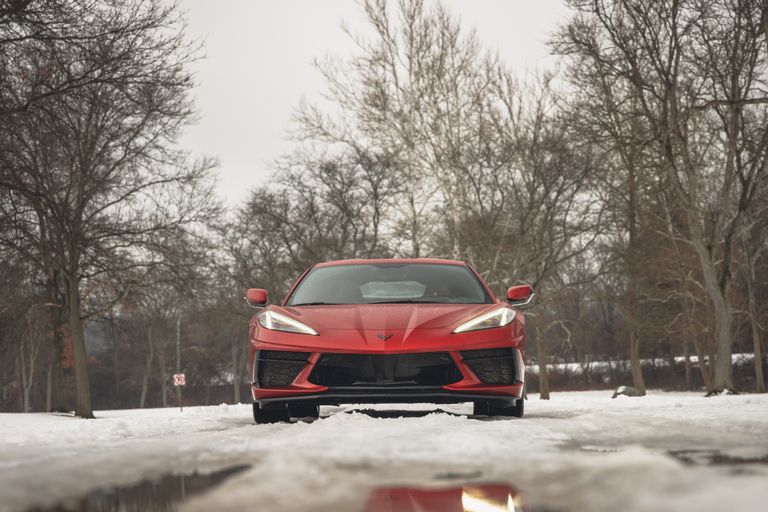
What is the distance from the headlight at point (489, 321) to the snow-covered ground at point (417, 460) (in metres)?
0.77

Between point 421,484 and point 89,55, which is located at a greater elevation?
point 89,55

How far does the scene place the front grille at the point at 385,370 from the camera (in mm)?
7070

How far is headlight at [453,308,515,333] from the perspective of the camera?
7.35m

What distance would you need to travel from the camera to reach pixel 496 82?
28188mm

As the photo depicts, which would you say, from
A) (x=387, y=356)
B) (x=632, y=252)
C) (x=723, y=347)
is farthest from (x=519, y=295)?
(x=632, y=252)

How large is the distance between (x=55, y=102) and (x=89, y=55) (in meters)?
1.45

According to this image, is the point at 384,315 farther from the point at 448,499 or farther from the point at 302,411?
the point at 448,499

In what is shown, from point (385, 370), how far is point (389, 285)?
193 centimetres

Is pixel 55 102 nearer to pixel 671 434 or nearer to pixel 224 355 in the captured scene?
pixel 671 434

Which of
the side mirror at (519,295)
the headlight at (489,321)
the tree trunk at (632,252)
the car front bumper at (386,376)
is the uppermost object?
the tree trunk at (632,252)

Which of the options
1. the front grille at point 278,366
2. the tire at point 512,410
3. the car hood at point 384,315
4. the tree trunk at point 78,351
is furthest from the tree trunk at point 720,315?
the tree trunk at point 78,351

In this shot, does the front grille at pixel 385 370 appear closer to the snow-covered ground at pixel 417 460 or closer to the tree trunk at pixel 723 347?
the snow-covered ground at pixel 417 460

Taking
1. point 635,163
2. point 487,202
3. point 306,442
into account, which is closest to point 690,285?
point 635,163

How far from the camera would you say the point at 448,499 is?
10.9 ft
